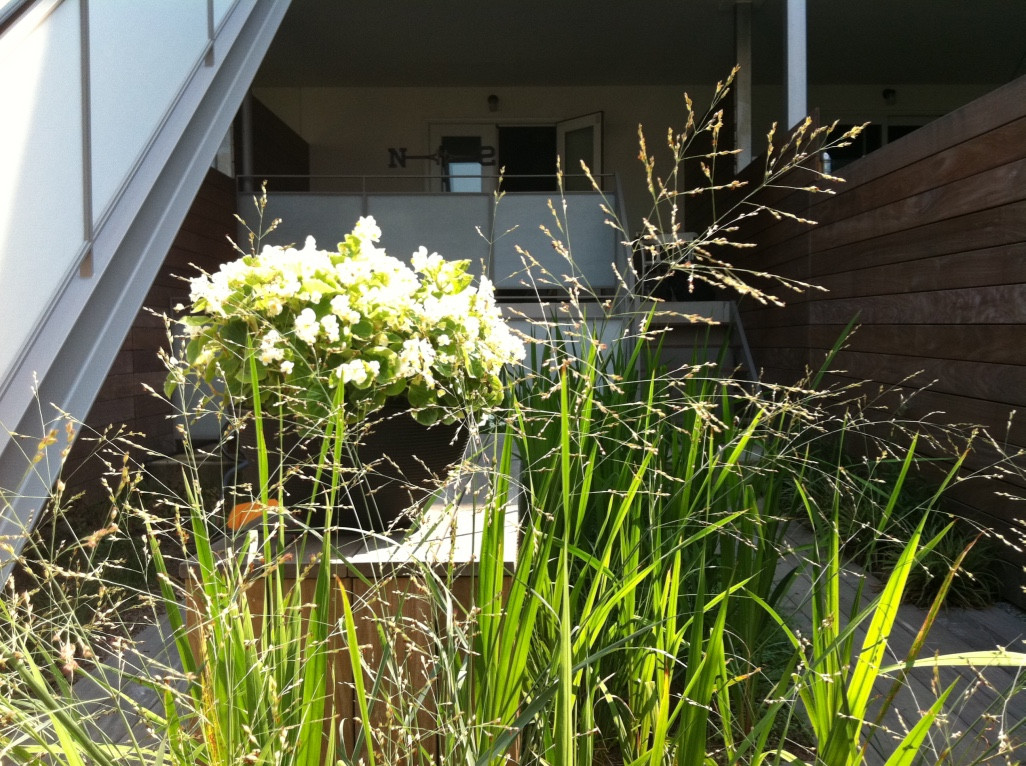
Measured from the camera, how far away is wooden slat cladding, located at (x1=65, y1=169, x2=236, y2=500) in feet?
16.3

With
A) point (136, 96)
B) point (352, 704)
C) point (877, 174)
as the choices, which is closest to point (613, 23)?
point (877, 174)

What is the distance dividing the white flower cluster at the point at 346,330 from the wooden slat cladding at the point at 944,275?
152cm

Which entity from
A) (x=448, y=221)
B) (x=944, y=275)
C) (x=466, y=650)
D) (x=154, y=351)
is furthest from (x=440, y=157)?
(x=466, y=650)

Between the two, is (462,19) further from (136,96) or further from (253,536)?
(253,536)

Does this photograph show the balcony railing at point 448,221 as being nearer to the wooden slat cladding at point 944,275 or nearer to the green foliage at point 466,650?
the wooden slat cladding at point 944,275

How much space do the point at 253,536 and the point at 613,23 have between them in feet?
26.2

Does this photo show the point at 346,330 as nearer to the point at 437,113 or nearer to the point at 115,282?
the point at 115,282

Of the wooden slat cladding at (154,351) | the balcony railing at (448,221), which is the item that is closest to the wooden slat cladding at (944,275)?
the balcony railing at (448,221)

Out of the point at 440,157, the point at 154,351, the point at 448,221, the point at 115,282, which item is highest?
the point at 440,157

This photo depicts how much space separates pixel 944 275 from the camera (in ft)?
11.7

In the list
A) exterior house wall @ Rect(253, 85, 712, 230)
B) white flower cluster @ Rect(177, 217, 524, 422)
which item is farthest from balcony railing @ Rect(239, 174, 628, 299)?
white flower cluster @ Rect(177, 217, 524, 422)

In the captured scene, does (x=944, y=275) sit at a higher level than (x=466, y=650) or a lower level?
higher

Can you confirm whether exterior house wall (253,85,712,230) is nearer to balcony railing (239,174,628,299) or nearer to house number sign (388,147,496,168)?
house number sign (388,147,496,168)

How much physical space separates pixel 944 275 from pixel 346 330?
9.92 feet
